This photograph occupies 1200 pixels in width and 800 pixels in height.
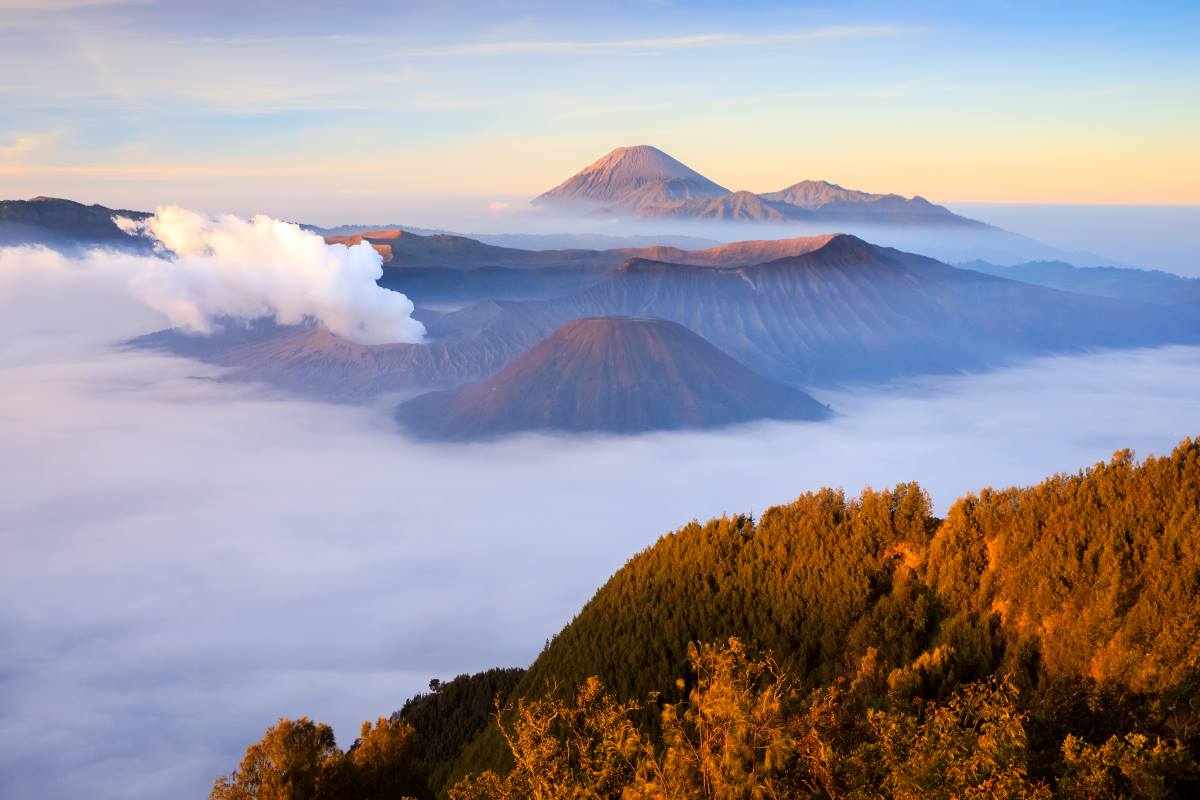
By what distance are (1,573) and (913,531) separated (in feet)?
459

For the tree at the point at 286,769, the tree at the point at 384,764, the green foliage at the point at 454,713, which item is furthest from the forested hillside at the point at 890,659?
the tree at the point at 286,769

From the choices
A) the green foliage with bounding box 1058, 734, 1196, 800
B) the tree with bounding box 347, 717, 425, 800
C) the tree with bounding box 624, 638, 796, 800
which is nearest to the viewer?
the tree with bounding box 624, 638, 796, 800

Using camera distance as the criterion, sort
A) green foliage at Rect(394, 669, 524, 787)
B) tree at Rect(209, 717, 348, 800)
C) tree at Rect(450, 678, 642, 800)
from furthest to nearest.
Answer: green foliage at Rect(394, 669, 524, 787) < tree at Rect(209, 717, 348, 800) < tree at Rect(450, 678, 642, 800)

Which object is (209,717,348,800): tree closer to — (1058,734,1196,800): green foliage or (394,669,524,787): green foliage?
(1058,734,1196,800): green foliage

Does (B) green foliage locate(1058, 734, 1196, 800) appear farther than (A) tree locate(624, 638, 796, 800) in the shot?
Yes

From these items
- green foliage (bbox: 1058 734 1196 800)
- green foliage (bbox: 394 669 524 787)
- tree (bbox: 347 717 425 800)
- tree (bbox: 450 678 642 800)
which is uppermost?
green foliage (bbox: 1058 734 1196 800)

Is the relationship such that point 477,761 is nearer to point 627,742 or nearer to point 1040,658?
point 1040,658

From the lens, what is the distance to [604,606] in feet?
180

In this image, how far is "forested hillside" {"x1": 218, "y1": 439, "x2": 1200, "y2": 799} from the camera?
15562mm

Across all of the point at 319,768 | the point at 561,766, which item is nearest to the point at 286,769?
the point at 319,768

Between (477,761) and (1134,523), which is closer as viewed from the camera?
(1134,523)

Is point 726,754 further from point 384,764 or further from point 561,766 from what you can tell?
point 384,764

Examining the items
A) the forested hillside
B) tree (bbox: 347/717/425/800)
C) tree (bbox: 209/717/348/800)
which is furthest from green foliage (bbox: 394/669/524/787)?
tree (bbox: 209/717/348/800)

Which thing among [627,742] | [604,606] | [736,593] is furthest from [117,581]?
[627,742]
